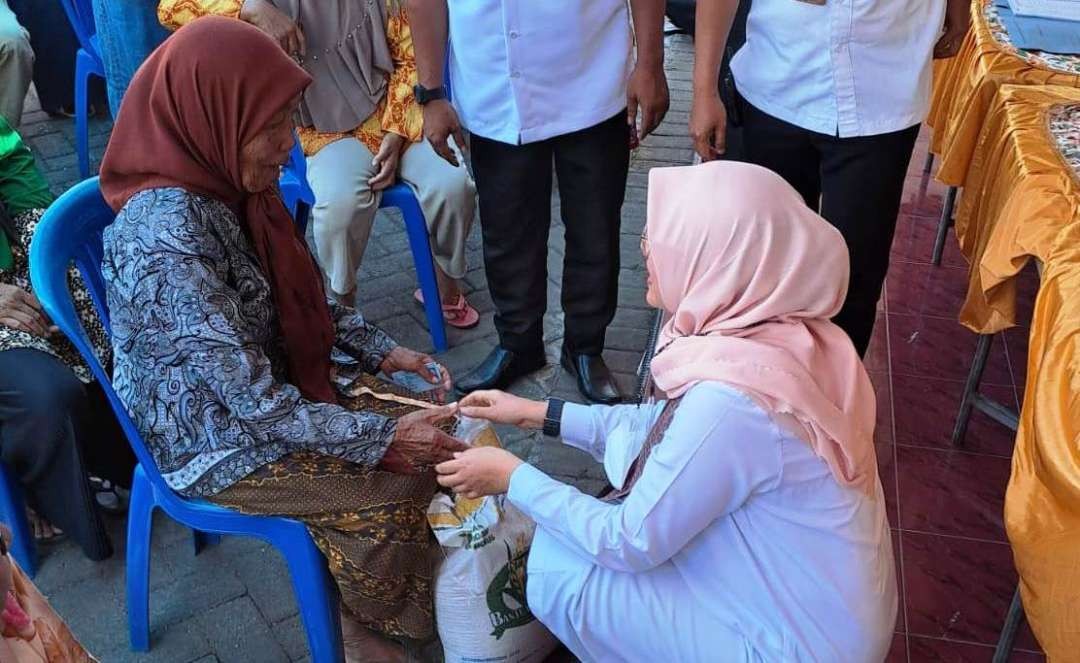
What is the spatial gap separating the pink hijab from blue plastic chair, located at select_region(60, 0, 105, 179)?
3.19 metres

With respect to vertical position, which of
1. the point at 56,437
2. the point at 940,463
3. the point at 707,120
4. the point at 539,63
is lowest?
the point at 940,463

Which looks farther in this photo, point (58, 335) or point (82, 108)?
point (82, 108)

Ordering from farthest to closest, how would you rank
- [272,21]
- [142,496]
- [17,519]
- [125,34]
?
1. [125,34]
2. [272,21]
3. [17,519]
4. [142,496]

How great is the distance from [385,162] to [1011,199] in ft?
5.85

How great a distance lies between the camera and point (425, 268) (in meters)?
3.05

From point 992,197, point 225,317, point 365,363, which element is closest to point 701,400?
point 225,317

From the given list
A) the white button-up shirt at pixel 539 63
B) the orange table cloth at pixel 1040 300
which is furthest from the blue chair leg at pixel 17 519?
the orange table cloth at pixel 1040 300

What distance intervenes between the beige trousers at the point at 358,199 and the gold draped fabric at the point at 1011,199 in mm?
1547

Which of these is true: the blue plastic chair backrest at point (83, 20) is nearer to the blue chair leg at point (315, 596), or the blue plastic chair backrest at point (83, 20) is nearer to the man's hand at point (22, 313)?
the man's hand at point (22, 313)

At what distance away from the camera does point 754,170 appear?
1.53 m

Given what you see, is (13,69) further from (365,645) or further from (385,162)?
(365,645)

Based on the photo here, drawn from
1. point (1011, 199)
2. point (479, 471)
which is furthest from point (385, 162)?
point (1011, 199)

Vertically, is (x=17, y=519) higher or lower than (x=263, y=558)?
higher

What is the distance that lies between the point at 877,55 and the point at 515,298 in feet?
4.00
